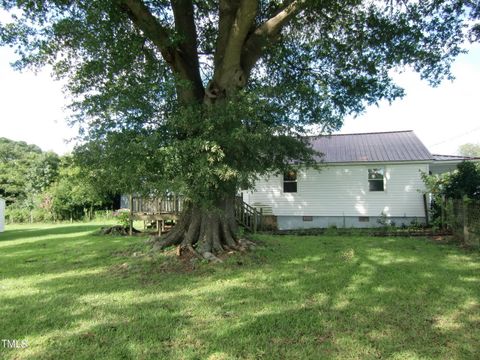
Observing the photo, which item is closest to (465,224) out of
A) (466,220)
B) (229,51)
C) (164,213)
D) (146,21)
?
(466,220)

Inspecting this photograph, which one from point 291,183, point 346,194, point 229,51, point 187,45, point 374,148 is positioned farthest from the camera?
point 291,183

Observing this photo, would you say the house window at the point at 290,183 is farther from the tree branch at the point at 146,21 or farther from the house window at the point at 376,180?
the tree branch at the point at 146,21

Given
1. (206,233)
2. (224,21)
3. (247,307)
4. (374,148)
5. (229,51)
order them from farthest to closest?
(374,148), (206,233), (224,21), (229,51), (247,307)

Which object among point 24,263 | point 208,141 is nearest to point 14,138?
point 24,263

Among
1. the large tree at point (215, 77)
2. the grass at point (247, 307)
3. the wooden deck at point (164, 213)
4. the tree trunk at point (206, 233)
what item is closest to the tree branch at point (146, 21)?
the large tree at point (215, 77)

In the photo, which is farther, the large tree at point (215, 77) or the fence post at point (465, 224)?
the fence post at point (465, 224)

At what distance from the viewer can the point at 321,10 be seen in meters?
A: 9.08

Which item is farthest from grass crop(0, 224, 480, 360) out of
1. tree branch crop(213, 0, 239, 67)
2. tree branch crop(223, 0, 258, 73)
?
tree branch crop(213, 0, 239, 67)

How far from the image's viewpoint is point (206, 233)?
7895mm

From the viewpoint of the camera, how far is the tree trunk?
25.0 ft

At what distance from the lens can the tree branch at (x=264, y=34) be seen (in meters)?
7.46

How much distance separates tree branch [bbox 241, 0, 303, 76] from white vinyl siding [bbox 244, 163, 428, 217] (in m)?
8.32

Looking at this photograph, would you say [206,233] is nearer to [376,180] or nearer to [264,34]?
[264,34]

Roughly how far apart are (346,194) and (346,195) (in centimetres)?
4
